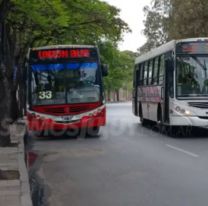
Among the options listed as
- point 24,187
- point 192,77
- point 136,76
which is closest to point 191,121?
point 192,77

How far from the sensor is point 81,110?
21.9 m

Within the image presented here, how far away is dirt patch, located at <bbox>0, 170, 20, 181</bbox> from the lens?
35.4ft

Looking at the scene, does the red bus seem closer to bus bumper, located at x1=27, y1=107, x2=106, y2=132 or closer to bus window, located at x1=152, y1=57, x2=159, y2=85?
bus bumper, located at x1=27, y1=107, x2=106, y2=132

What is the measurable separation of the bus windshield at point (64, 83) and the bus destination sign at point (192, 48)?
3257 mm

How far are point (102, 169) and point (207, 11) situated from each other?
87.0 feet

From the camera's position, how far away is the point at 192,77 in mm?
20516

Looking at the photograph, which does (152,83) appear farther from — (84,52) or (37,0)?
(37,0)

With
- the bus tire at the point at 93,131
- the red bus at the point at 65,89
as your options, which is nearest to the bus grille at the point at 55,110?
the red bus at the point at 65,89

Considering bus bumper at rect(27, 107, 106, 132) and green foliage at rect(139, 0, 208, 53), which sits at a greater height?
green foliage at rect(139, 0, 208, 53)

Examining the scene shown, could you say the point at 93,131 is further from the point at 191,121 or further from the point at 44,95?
the point at 191,121

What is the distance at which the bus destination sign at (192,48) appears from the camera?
67.7ft

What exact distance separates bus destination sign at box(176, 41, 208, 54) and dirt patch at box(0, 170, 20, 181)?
417 inches

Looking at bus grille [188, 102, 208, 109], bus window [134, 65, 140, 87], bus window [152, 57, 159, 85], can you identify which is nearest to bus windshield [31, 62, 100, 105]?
bus window [152, 57, 159, 85]

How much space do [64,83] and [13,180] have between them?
11.9m
